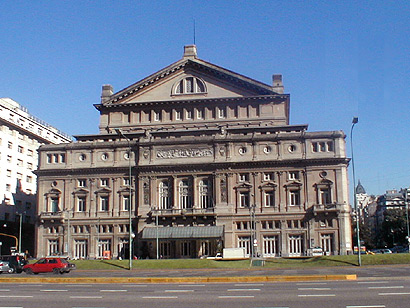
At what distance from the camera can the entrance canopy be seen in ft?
252

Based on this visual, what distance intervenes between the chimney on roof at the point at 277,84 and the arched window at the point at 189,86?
39.7 ft

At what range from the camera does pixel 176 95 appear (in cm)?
8856

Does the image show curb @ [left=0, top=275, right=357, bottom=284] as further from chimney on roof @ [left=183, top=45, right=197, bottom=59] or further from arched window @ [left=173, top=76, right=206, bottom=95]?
chimney on roof @ [left=183, top=45, right=197, bottom=59]

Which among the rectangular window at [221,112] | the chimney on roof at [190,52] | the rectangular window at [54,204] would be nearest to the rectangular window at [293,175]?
the rectangular window at [221,112]

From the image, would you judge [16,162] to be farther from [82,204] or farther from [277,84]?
[277,84]

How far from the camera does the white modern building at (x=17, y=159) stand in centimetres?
9675

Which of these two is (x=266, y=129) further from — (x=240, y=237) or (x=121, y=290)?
(x=121, y=290)

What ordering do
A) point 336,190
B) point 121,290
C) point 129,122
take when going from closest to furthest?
point 121,290, point 336,190, point 129,122

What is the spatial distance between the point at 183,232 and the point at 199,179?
A: 9.01 m

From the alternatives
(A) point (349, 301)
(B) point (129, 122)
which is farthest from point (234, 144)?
(A) point (349, 301)

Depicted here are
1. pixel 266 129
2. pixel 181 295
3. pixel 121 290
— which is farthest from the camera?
pixel 266 129

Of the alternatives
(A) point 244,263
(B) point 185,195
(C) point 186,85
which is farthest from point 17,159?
(A) point 244,263

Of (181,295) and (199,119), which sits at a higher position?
(199,119)

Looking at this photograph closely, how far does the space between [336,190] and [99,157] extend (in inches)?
1519
